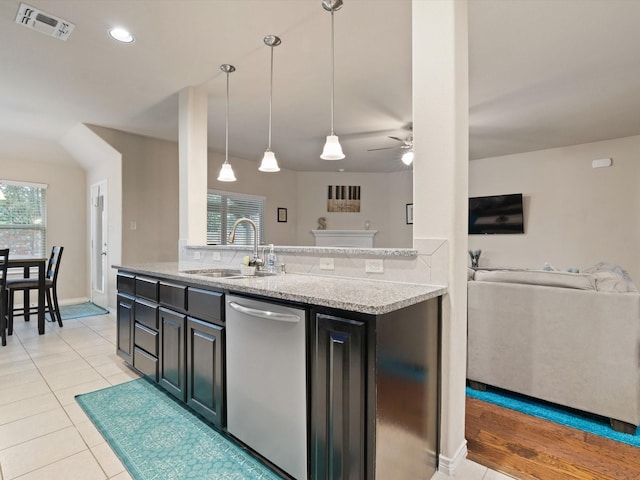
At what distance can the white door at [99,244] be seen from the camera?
5191mm

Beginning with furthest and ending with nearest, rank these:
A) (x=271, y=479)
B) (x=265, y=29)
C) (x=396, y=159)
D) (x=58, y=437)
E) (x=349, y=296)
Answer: (x=396, y=159)
(x=265, y=29)
(x=58, y=437)
(x=271, y=479)
(x=349, y=296)

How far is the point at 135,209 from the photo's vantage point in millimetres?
4918

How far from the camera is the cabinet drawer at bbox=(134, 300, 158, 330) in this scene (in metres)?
2.37

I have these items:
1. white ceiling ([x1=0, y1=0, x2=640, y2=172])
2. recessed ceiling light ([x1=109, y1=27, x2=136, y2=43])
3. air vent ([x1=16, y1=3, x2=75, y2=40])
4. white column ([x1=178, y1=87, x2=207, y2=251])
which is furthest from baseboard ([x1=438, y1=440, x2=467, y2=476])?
air vent ([x1=16, y1=3, x2=75, y2=40])

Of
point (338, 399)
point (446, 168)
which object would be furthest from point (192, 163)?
point (338, 399)

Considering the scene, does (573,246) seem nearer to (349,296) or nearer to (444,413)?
(444,413)

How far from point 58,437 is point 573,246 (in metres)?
6.54

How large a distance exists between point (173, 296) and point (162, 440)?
832mm

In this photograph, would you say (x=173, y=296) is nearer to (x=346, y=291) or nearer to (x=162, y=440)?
(x=162, y=440)

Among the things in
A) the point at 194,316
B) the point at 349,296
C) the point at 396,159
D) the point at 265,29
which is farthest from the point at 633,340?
the point at 396,159

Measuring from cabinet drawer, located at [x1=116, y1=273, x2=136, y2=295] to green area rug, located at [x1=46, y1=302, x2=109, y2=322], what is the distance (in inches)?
101

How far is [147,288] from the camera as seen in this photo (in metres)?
2.49

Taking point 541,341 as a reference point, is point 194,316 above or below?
above

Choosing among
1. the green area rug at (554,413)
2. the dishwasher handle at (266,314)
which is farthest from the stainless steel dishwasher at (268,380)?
the green area rug at (554,413)
